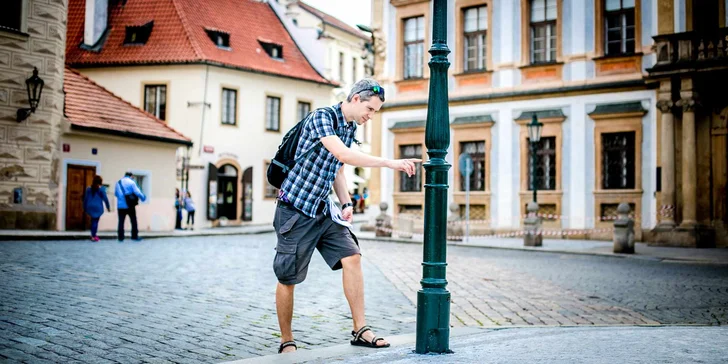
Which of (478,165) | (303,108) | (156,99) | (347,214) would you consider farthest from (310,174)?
(303,108)

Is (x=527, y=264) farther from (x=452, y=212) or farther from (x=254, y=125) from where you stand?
(x=254, y=125)

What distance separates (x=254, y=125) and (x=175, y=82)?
4437mm

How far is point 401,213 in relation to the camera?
29203mm

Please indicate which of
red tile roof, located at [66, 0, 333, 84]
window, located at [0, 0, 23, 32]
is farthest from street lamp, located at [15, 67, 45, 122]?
red tile roof, located at [66, 0, 333, 84]

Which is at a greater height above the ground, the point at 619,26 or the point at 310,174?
the point at 619,26

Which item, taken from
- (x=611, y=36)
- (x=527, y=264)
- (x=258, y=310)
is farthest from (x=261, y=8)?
(x=258, y=310)

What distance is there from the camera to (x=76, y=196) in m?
24.9

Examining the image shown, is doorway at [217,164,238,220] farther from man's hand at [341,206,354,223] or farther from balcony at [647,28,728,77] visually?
man's hand at [341,206,354,223]

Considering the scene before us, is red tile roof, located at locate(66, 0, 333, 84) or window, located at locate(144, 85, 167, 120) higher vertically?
red tile roof, located at locate(66, 0, 333, 84)

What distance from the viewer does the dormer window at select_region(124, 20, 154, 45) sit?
127ft

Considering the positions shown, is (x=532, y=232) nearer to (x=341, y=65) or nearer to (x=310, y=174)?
(x=310, y=174)

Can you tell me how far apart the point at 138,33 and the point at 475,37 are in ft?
60.4

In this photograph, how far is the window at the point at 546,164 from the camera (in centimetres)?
2644

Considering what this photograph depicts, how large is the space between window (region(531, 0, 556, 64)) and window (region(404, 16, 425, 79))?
4.25 m
